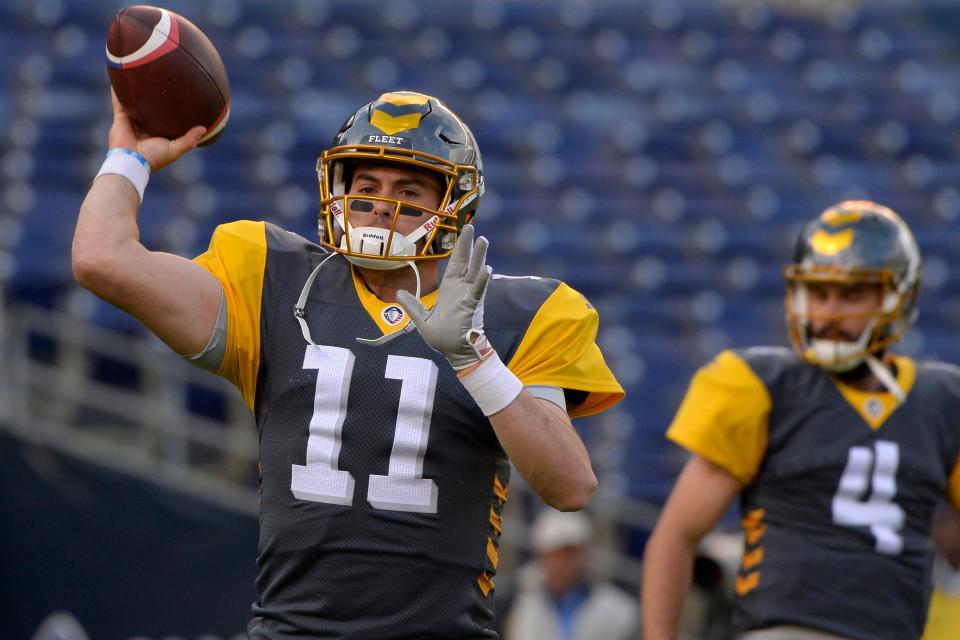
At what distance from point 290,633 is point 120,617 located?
3.13 meters

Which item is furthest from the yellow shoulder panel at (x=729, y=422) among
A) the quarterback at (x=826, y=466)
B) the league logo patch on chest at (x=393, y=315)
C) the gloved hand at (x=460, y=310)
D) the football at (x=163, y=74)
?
the football at (x=163, y=74)

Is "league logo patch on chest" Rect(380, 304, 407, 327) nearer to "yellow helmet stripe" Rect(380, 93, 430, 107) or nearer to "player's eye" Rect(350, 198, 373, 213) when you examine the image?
"player's eye" Rect(350, 198, 373, 213)

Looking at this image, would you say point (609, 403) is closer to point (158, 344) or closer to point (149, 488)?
point (149, 488)

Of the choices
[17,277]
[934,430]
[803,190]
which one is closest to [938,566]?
[934,430]

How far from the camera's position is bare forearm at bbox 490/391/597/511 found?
95.9 inches

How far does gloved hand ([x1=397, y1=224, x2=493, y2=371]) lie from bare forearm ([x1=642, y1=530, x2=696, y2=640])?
1.25 meters

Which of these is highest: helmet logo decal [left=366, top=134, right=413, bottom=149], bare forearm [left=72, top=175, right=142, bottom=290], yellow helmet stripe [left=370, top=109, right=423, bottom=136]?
yellow helmet stripe [left=370, top=109, right=423, bottom=136]

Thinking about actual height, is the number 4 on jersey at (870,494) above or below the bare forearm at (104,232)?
below

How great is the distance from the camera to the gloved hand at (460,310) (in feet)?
7.80

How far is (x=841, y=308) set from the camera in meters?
3.60

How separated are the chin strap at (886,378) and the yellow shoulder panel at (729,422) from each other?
0.29 m

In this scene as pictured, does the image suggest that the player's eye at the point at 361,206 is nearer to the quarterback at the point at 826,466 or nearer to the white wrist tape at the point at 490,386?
the white wrist tape at the point at 490,386

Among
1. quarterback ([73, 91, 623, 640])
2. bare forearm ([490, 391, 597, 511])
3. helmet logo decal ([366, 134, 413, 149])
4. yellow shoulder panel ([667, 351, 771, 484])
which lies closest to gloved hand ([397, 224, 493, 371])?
quarterback ([73, 91, 623, 640])

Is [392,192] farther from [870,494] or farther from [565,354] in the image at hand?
[870,494]
